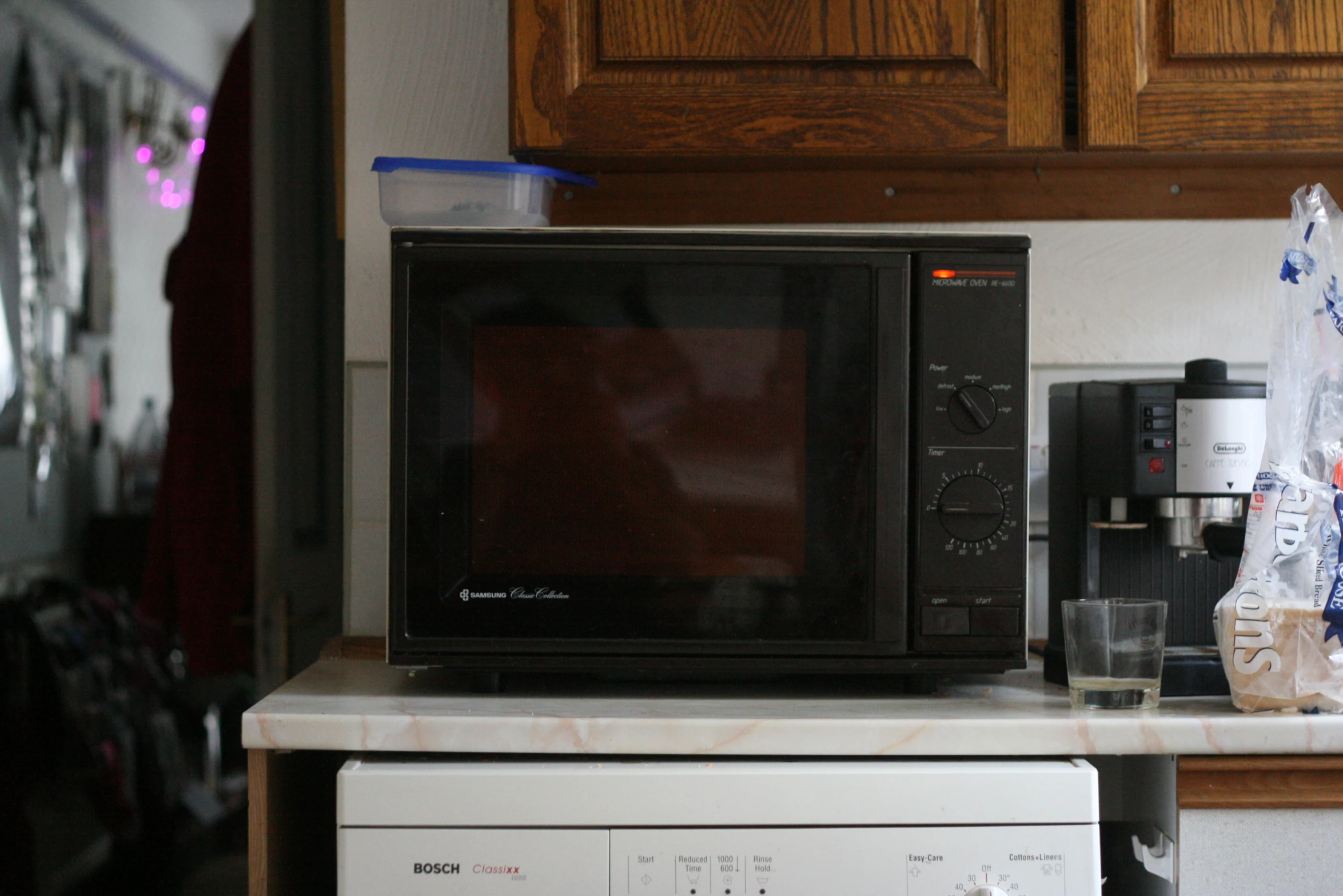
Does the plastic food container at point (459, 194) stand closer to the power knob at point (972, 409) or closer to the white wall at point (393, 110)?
the white wall at point (393, 110)

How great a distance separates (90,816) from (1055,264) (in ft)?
8.20

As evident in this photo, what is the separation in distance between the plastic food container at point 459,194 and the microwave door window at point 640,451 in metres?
0.16

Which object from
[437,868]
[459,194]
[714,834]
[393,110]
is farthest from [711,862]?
[393,110]

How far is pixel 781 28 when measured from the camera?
1.03m

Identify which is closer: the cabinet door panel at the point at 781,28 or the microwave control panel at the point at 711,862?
the microwave control panel at the point at 711,862

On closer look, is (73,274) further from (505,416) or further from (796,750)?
(796,750)

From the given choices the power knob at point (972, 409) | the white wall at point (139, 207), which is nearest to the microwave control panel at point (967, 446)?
the power knob at point (972, 409)

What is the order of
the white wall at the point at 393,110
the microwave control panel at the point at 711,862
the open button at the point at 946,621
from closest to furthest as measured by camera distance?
1. the microwave control panel at the point at 711,862
2. the open button at the point at 946,621
3. the white wall at the point at 393,110

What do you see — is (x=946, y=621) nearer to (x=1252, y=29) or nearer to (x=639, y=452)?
(x=639, y=452)

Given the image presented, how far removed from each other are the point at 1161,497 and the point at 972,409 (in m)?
0.20

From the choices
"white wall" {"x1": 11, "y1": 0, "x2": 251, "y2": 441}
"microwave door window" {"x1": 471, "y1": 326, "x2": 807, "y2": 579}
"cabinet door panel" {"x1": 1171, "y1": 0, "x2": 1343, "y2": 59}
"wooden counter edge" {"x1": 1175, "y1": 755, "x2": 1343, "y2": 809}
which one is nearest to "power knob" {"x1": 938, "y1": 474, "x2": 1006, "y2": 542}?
"microwave door window" {"x1": 471, "y1": 326, "x2": 807, "y2": 579}

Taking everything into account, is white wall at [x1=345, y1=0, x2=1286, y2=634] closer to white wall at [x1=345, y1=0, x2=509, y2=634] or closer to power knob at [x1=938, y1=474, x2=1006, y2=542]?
→ white wall at [x1=345, y1=0, x2=509, y2=634]

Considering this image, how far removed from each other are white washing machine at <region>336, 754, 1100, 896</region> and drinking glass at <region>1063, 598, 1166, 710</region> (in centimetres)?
10

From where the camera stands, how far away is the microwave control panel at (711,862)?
33.3 inches
